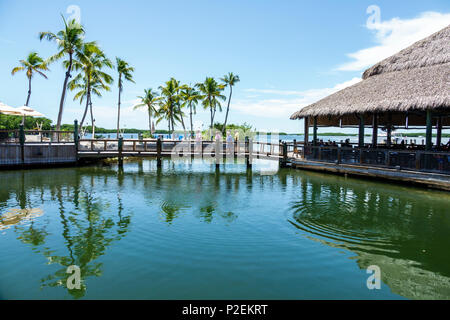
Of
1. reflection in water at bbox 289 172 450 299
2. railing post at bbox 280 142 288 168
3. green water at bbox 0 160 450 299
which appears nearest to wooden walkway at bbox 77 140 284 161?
railing post at bbox 280 142 288 168

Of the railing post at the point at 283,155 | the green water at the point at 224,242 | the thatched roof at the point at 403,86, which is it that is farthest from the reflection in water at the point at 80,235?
the thatched roof at the point at 403,86

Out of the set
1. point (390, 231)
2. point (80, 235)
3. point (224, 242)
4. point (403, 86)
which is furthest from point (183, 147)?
point (390, 231)

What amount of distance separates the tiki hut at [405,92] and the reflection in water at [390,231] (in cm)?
457

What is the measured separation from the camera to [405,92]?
15781 millimetres

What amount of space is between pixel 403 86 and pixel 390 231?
36.0 feet

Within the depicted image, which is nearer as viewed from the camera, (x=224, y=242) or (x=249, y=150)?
(x=224, y=242)

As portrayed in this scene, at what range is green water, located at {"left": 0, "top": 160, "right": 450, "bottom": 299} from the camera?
561cm

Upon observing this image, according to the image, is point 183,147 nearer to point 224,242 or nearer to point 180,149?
point 180,149

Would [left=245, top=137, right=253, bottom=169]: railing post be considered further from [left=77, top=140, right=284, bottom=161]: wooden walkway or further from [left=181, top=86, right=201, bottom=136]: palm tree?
[left=181, top=86, right=201, bottom=136]: palm tree

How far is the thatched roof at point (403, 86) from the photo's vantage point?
48.0 feet

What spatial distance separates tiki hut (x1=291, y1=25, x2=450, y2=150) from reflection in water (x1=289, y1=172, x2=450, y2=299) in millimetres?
4574

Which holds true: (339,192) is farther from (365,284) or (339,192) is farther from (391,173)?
(365,284)
